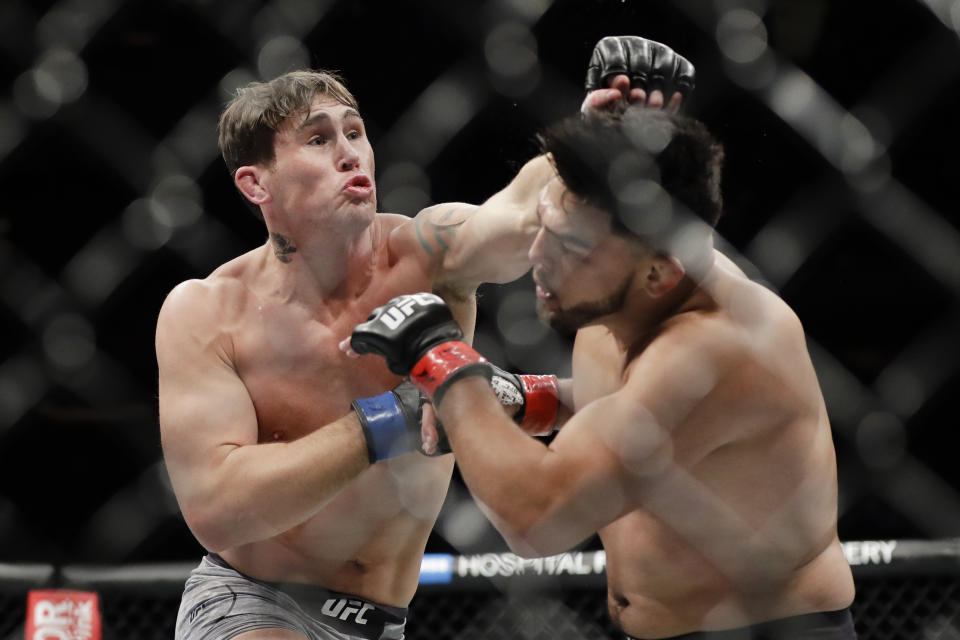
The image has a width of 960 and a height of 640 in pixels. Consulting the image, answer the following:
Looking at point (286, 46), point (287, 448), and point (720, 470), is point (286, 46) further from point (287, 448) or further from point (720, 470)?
point (720, 470)

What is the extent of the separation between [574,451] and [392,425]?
40cm

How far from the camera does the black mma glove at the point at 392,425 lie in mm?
A: 1707

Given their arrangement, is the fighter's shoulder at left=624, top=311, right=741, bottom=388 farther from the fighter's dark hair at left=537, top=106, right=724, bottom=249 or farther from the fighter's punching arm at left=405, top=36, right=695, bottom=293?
the fighter's punching arm at left=405, top=36, right=695, bottom=293

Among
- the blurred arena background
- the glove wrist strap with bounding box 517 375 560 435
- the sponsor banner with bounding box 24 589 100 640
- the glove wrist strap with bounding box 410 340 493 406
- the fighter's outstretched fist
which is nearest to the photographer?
the glove wrist strap with bounding box 410 340 493 406

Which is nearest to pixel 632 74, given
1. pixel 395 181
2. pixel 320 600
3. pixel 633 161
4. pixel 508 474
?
A: pixel 633 161

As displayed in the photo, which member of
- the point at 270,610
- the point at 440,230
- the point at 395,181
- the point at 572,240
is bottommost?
the point at 270,610

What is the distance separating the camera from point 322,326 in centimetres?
200

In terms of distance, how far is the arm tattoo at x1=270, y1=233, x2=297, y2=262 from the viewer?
2.02m

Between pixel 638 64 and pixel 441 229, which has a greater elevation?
pixel 638 64

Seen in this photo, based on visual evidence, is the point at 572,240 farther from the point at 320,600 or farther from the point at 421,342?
the point at 320,600

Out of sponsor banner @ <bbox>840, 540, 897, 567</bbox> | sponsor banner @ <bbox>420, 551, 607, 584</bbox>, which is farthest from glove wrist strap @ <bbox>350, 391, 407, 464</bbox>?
sponsor banner @ <bbox>840, 540, 897, 567</bbox>

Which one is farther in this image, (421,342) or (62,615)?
(62,615)

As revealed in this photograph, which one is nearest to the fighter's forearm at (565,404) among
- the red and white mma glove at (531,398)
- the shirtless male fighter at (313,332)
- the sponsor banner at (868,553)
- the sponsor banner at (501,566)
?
the red and white mma glove at (531,398)

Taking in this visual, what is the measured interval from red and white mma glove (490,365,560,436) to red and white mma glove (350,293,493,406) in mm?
333
